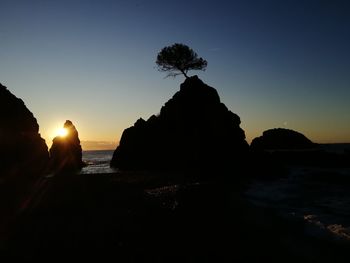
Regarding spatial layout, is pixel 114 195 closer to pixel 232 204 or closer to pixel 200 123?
pixel 232 204

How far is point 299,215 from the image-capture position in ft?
56.2

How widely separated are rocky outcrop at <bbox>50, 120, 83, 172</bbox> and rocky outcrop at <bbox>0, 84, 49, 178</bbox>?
28.8 m

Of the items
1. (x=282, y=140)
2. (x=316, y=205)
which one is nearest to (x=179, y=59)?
(x=316, y=205)

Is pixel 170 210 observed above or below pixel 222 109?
below

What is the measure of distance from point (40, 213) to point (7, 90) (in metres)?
42.5

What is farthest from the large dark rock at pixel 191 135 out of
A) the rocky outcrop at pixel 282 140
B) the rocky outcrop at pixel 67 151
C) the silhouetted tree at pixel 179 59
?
the rocky outcrop at pixel 282 140

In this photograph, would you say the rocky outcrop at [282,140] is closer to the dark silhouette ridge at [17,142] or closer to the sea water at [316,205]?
the dark silhouette ridge at [17,142]

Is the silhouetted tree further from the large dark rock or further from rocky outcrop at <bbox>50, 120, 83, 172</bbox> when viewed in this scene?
rocky outcrop at <bbox>50, 120, 83, 172</bbox>

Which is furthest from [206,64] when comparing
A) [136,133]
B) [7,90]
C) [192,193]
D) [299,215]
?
[299,215]

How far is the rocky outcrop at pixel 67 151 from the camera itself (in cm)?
9150

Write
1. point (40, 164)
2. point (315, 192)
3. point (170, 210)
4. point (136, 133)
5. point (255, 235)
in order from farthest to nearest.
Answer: point (136, 133), point (40, 164), point (315, 192), point (170, 210), point (255, 235)

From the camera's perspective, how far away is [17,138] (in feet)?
172

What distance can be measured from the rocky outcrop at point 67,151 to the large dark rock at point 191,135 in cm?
2922

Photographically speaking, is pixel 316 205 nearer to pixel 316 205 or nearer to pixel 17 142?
pixel 316 205
